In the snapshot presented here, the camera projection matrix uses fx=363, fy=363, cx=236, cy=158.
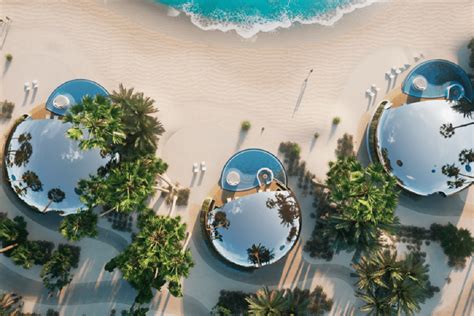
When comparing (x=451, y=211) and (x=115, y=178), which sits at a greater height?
(x=451, y=211)

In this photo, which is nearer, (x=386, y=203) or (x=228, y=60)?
(x=386, y=203)

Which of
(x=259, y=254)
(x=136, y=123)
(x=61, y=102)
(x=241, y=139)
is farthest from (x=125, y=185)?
(x=259, y=254)

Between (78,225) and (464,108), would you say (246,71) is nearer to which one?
(464,108)

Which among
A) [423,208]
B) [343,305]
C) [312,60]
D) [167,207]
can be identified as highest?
[312,60]

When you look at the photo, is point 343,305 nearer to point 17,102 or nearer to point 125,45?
point 125,45

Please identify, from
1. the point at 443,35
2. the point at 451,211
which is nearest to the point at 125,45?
the point at 443,35

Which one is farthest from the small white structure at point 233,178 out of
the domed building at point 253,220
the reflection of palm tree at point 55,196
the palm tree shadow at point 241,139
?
the reflection of palm tree at point 55,196

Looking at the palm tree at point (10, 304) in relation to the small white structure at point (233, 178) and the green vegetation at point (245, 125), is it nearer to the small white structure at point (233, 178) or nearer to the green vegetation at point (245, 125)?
the small white structure at point (233, 178)
